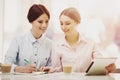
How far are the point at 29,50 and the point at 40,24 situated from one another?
37 centimetres

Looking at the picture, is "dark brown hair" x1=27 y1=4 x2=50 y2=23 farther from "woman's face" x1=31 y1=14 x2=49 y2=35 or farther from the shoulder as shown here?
the shoulder

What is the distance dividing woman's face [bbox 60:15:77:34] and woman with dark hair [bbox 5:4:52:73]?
0.20 m

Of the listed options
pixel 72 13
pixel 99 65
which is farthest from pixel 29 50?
pixel 99 65

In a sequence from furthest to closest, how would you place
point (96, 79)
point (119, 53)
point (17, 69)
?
1. point (119, 53)
2. point (17, 69)
3. point (96, 79)

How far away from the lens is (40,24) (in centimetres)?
333

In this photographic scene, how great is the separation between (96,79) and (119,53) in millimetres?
1545

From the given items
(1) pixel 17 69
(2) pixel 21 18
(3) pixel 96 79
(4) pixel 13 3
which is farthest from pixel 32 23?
(3) pixel 96 79

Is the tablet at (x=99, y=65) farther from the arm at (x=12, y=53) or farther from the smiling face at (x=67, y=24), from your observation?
the arm at (x=12, y=53)

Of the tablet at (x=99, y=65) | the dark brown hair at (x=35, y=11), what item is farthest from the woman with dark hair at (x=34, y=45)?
the tablet at (x=99, y=65)

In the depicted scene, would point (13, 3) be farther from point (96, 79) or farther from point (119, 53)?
point (96, 79)

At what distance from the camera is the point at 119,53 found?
320 cm

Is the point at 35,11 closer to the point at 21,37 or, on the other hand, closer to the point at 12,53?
the point at 21,37

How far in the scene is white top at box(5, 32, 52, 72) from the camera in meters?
3.26

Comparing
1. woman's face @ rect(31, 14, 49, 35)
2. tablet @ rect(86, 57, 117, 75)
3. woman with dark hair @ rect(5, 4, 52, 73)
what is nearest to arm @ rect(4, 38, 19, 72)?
woman with dark hair @ rect(5, 4, 52, 73)
